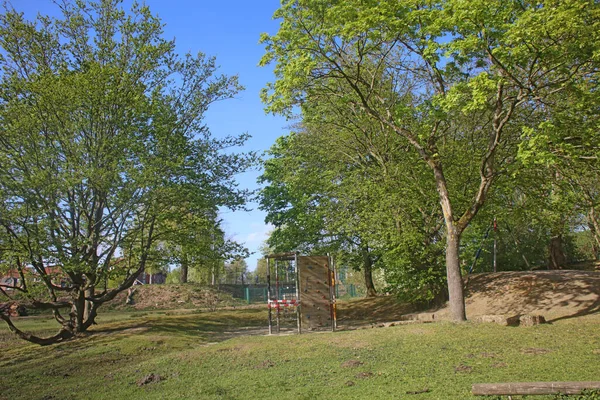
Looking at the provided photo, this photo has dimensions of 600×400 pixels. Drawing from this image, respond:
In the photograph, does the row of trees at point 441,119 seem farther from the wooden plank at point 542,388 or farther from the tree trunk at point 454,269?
the wooden plank at point 542,388

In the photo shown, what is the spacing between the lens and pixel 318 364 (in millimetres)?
9539

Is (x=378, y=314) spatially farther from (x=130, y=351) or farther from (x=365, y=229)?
(x=130, y=351)

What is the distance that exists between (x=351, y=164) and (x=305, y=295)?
7.68 m

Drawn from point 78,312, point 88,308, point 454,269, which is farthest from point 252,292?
point 454,269

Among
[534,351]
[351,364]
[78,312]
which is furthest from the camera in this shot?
[78,312]

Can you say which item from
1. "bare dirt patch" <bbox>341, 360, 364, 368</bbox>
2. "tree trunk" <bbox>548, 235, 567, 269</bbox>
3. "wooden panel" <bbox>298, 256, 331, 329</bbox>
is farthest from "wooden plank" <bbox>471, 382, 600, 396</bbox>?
"tree trunk" <bbox>548, 235, 567, 269</bbox>

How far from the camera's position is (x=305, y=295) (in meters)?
16.1

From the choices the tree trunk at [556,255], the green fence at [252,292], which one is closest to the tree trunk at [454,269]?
the tree trunk at [556,255]

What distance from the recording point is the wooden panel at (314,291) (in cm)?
1598

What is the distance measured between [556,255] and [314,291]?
560 inches

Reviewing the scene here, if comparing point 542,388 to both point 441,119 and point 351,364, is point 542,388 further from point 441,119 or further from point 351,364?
point 441,119

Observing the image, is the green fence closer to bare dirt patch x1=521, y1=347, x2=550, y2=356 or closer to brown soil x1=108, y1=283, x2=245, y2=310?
brown soil x1=108, y1=283, x2=245, y2=310

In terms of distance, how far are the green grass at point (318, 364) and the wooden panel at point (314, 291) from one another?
3103mm

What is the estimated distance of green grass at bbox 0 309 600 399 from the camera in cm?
743
